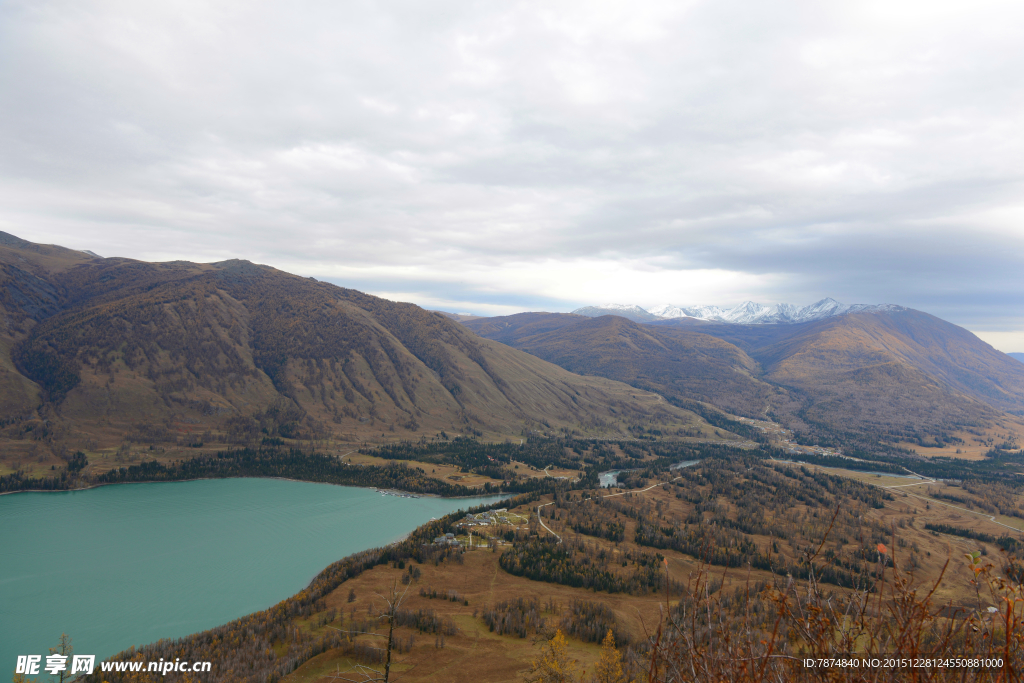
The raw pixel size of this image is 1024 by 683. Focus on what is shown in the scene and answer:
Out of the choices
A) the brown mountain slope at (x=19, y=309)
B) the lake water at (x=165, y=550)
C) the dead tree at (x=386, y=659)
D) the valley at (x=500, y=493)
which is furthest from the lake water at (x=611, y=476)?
the brown mountain slope at (x=19, y=309)

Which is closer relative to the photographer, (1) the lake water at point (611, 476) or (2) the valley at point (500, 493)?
(2) the valley at point (500, 493)

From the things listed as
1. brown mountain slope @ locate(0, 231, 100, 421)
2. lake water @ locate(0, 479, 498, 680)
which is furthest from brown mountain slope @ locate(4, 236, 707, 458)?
lake water @ locate(0, 479, 498, 680)

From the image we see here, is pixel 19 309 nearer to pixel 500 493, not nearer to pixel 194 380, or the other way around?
pixel 194 380

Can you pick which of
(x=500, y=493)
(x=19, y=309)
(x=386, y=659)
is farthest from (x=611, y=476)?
(x=19, y=309)

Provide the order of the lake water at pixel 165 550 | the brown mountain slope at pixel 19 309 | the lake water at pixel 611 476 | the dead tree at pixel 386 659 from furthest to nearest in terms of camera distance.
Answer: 1. the brown mountain slope at pixel 19 309
2. the lake water at pixel 611 476
3. the lake water at pixel 165 550
4. the dead tree at pixel 386 659

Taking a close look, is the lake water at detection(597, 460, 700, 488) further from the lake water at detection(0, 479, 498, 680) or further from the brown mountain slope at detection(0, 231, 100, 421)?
the brown mountain slope at detection(0, 231, 100, 421)

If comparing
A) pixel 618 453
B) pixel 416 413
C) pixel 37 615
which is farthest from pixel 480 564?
pixel 416 413

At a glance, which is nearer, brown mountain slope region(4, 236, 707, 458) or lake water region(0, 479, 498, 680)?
lake water region(0, 479, 498, 680)

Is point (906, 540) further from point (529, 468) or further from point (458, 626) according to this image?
point (529, 468)

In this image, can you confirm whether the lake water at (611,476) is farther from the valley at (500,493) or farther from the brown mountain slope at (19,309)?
the brown mountain slope at (19,309)
